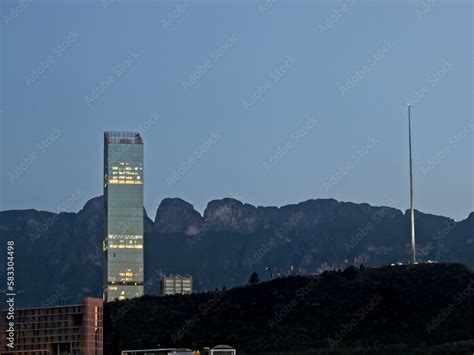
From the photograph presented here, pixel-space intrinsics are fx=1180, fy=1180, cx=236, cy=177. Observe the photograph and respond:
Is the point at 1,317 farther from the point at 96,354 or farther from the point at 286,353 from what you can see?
the point at 286,353

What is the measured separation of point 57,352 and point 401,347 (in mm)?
55325

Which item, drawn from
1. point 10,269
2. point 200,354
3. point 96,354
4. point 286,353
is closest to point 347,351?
point 286,353

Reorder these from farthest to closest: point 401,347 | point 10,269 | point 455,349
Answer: point 401,347
point 455,349
point 10,269

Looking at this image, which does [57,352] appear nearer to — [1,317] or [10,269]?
[1,317]

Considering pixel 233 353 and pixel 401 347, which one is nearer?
pixel 233 353

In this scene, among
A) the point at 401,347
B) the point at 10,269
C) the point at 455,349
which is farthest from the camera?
the point at 401,347

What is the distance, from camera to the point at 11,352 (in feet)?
602

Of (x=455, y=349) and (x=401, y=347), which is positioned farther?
(x=401, y=347)

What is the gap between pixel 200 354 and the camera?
18000 centimetres

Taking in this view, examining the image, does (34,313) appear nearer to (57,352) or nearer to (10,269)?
(57,352)

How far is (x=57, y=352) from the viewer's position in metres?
181

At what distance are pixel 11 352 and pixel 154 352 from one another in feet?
73.7

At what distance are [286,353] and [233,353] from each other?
11113mm

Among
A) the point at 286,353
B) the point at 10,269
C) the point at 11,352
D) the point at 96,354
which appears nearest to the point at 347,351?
the point at 286,353
